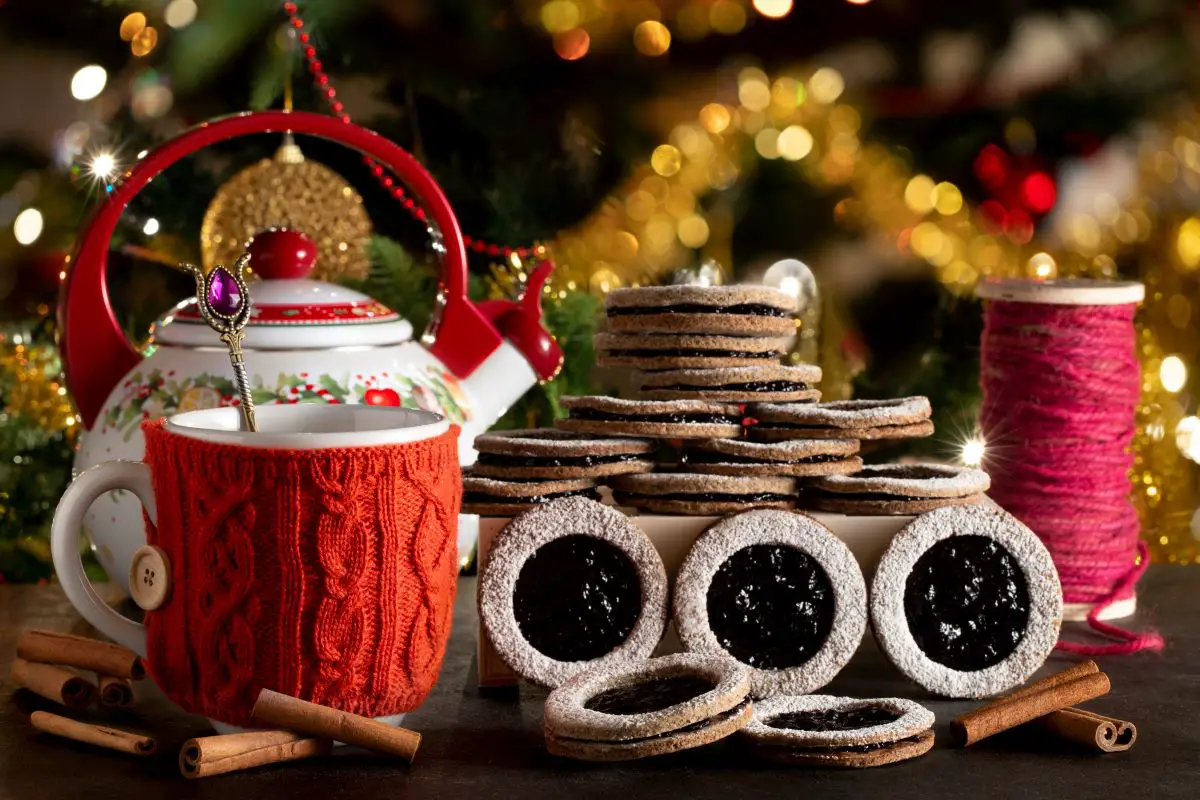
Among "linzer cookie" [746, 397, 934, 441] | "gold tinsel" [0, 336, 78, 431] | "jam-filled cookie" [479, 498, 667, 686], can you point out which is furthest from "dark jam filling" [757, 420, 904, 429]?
"gold tinsel" [0, 336, 78, 431]

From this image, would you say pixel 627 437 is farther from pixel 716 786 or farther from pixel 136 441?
pixel 136 441

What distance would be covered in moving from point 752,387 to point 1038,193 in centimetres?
117

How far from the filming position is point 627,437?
0.87m

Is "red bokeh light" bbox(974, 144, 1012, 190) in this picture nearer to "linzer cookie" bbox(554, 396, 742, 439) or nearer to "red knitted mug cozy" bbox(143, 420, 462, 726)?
"linzer cookie" bbox(554, 396, 742, 439)

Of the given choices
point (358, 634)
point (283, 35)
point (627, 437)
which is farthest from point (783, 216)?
point (358, 634)

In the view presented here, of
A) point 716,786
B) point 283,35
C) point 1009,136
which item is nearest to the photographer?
point 716,786

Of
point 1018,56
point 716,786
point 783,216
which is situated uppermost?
point 1018,56

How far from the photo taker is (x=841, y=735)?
71cm

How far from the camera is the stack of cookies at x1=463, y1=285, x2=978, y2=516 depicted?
2.78 feet

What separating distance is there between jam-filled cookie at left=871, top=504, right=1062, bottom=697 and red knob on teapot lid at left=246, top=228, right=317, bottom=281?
0.50m

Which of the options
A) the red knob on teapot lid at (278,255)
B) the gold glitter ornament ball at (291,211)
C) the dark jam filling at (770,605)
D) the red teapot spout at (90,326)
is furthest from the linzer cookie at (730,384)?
the gold glitter ornament ball at (291,211)

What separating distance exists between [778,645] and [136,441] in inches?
19.3

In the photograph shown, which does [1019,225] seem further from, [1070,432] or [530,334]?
[530,334]

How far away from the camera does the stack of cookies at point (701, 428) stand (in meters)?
0.85
